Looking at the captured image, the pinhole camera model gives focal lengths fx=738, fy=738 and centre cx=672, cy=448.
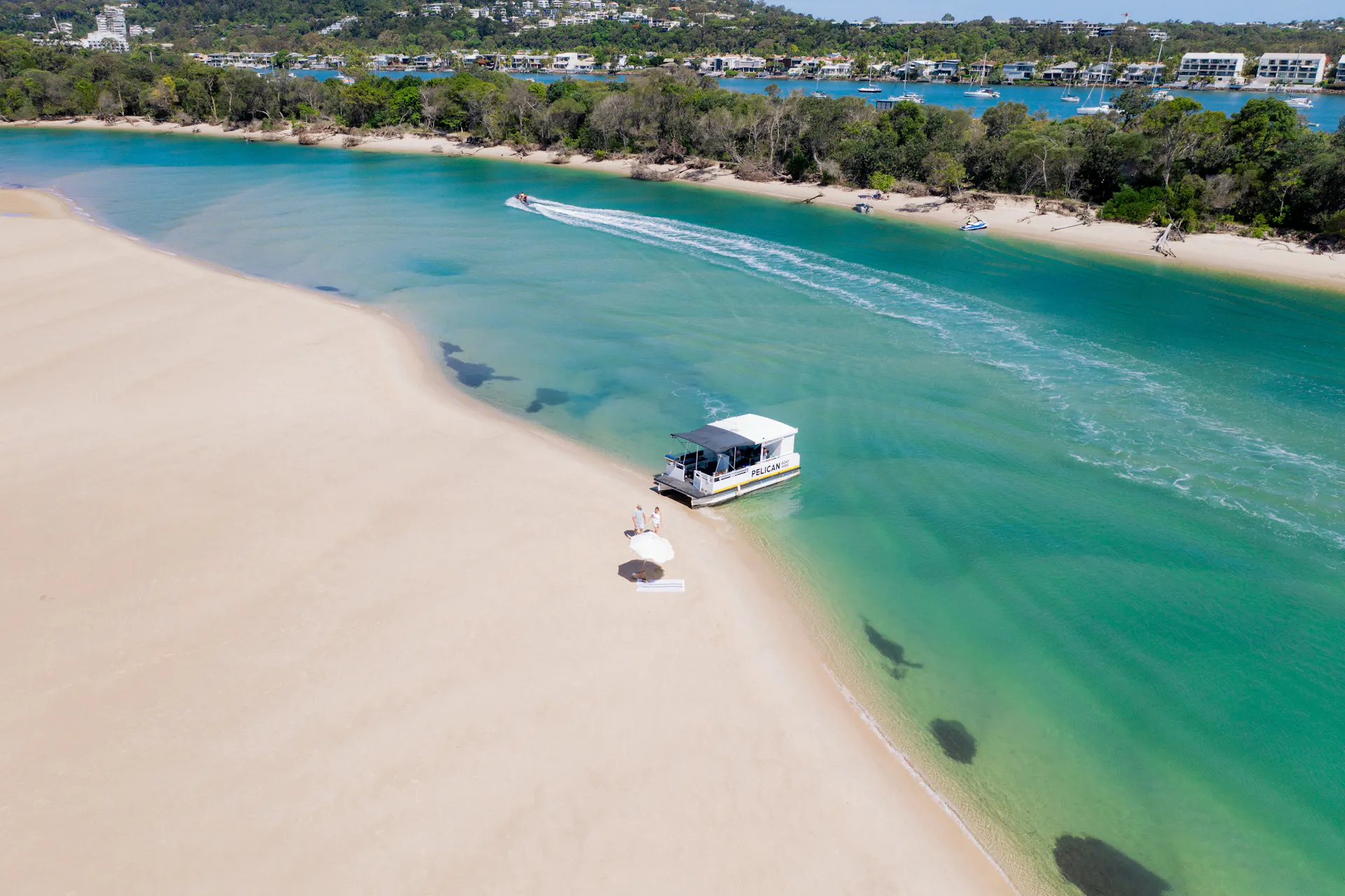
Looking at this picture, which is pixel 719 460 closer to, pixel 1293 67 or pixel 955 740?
pixel 955 740

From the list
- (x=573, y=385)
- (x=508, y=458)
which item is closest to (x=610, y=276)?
(x=573, y=385)

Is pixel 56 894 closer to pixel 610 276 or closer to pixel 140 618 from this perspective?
pixel 140 618

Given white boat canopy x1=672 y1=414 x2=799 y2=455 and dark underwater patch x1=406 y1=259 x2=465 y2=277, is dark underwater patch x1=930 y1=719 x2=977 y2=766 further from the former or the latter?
dark underwater patch x1=406 y1=259 x2=465 y2=277

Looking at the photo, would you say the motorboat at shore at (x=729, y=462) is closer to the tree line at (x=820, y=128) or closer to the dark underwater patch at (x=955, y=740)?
the dark underwater patch at (x=955, y=740)

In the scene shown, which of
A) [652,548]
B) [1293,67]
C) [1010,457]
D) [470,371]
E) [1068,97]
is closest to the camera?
[652,548]

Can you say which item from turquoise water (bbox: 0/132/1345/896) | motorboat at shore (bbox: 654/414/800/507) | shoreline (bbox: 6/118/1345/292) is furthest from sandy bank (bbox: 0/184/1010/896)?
shoreline (bbox: 6/118/1345/292)

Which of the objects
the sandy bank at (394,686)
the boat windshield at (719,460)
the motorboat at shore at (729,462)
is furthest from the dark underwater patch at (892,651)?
the boat windshield at (719,460)

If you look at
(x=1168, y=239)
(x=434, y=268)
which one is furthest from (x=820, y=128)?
(x=434, y=268)
